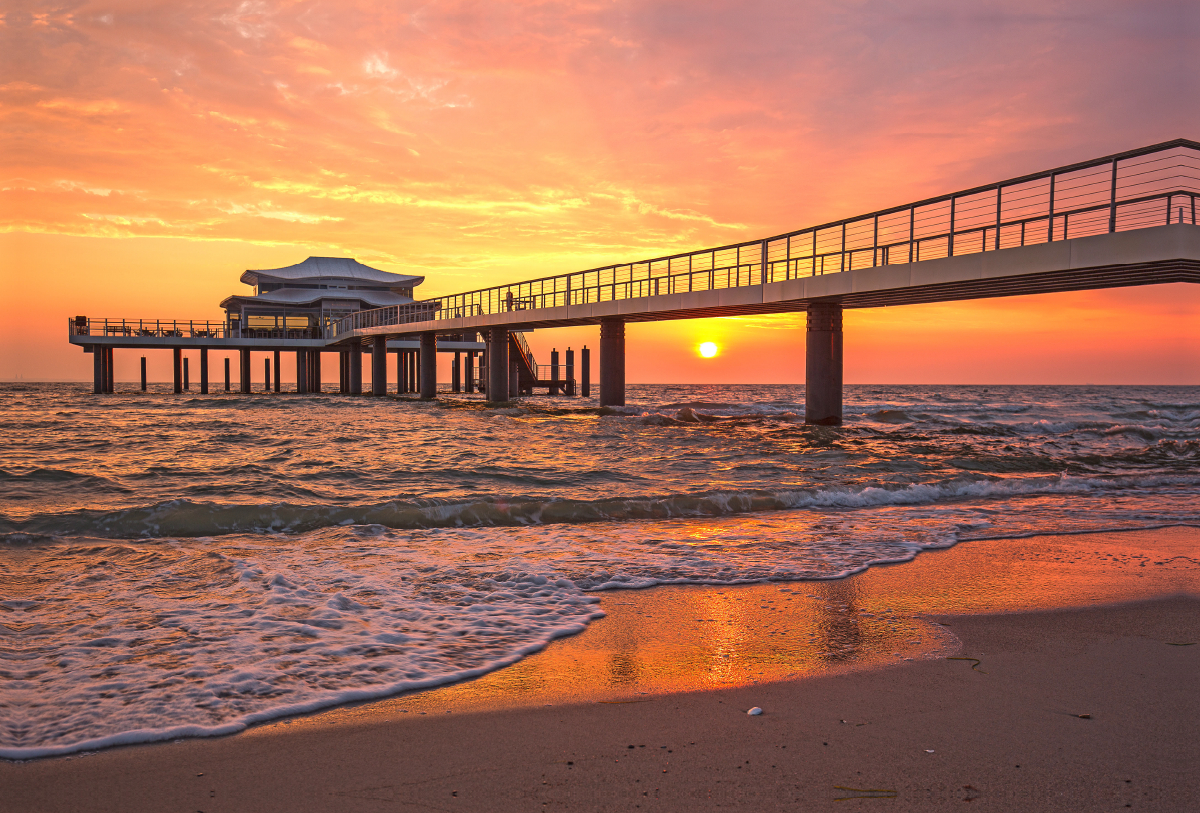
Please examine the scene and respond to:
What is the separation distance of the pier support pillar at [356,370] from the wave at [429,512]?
50.7m

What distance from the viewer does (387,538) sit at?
7961 millimetres

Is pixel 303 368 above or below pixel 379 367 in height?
above

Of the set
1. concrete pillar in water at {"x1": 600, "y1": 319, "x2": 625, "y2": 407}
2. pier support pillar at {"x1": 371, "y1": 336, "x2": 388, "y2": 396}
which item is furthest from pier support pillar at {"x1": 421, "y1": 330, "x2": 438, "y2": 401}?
concrete pillar in water at {"x1": 600, "y1": 319, "x2": 625, "y2": 407}

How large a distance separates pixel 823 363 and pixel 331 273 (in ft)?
202

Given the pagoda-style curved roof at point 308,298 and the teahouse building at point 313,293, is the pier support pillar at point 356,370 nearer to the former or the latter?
the teahouse building at point 313,293

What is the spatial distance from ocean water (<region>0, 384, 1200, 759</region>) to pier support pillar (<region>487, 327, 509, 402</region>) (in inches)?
Result: 911

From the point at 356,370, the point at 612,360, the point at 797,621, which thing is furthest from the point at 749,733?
the point at 356,370

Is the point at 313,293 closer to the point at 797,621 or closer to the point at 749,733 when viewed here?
the point at 797,621

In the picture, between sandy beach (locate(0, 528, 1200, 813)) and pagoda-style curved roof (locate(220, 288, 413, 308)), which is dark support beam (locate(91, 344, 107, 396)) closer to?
pagoda-style curved roof (locate(220, 288, 413, 308))

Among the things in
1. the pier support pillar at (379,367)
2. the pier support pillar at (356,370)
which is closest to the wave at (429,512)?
the pier support pillar at (379,367)

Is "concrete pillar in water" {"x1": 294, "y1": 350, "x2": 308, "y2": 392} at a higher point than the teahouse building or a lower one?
lower

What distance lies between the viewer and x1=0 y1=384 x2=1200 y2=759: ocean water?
12.7 feet

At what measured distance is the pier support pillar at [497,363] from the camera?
1657 inches

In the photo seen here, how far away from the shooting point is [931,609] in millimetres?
5102
